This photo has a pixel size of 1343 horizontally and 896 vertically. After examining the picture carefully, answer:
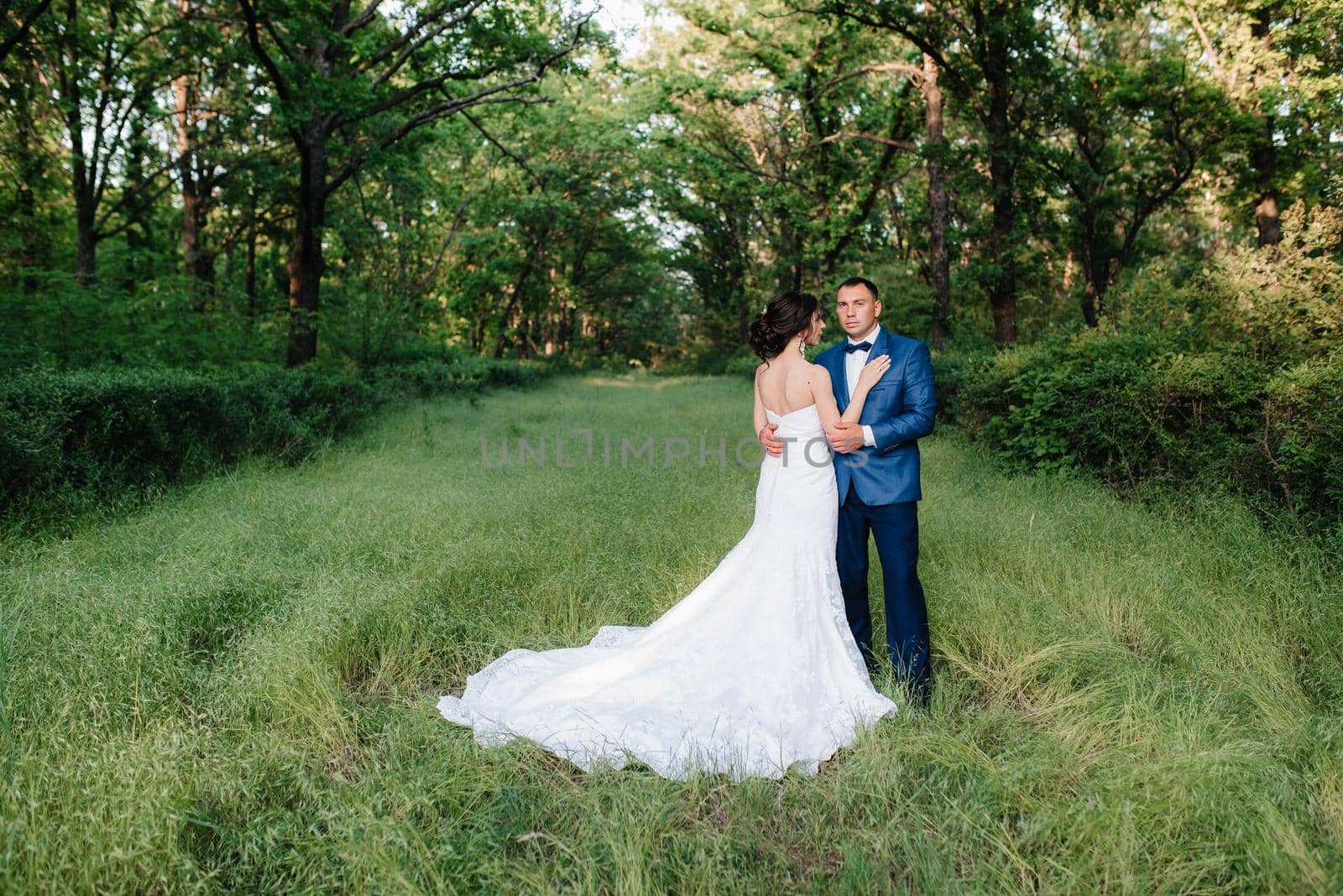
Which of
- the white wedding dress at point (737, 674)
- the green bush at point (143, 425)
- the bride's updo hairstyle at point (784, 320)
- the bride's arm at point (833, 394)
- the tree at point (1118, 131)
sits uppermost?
the tree at point (1118, 131)

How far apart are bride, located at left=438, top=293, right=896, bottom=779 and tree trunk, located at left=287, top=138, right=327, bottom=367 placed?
1119 centimetres

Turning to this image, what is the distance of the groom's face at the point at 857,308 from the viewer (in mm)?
3512

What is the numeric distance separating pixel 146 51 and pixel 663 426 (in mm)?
12529

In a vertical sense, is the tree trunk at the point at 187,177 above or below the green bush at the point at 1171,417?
above

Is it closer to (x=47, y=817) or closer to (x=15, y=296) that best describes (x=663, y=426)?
(x=15, y=296)

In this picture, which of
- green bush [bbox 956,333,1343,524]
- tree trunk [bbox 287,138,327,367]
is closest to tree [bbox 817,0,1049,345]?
green bush [bbox 956,333,1343,524]

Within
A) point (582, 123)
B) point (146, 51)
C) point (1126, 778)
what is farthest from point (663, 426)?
point (582, 123)

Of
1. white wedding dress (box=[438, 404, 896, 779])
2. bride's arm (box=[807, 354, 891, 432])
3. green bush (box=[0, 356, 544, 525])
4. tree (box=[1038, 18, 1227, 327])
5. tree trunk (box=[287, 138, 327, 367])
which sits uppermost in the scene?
tree (box=[1038, 18, 1227, 327])

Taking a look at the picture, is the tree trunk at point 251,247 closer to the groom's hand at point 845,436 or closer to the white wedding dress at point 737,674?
the white wedding dress at point 737,674

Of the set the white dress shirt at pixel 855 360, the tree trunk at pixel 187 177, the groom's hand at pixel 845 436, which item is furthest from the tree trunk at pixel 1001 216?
the tree trunk at pixel 187 177

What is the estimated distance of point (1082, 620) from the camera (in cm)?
407

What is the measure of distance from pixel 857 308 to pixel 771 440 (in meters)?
0.83

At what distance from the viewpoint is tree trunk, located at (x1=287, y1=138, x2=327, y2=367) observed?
40.7 ft

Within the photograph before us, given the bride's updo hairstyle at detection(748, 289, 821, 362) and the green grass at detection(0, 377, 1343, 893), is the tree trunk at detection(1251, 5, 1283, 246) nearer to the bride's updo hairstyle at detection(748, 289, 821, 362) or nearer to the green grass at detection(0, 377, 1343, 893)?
the green grass at detection(0, 377, 1343, 893)
